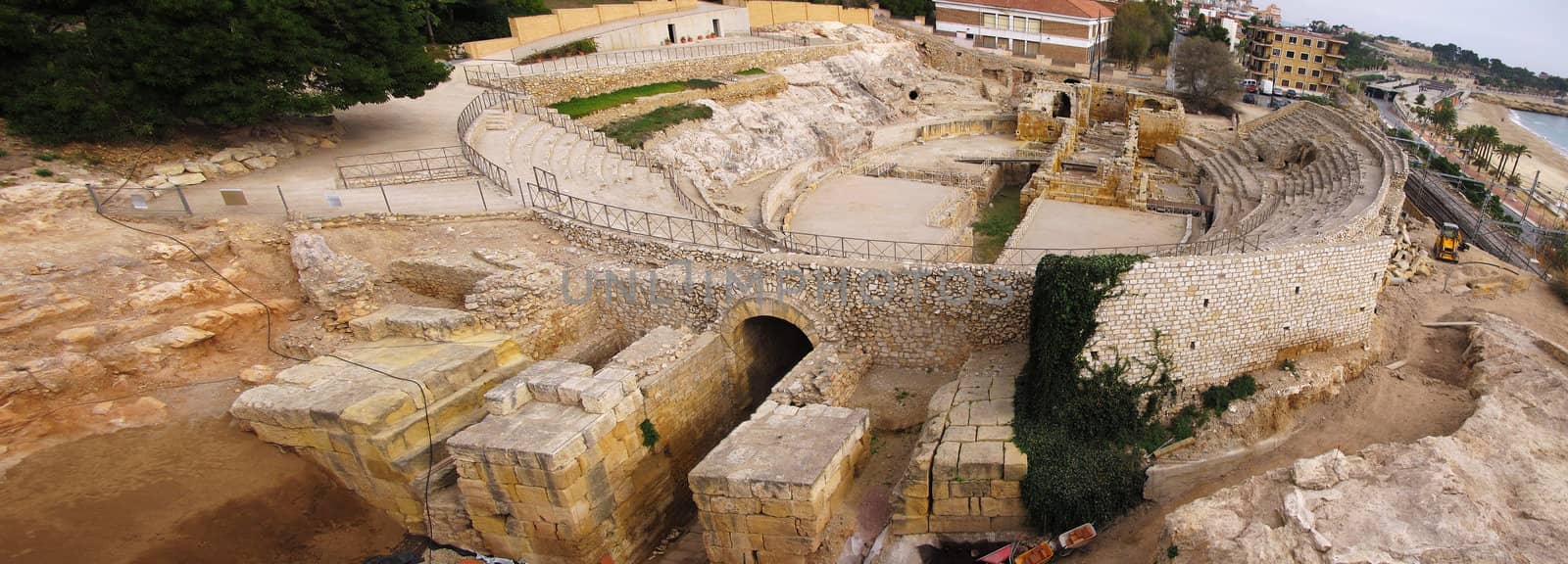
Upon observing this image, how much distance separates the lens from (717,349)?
13172 millimetres

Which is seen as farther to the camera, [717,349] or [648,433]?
[717,349]

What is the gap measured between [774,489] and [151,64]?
1521cm

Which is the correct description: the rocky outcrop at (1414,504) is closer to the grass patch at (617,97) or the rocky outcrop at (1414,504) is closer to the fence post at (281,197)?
the fence post at (281,197)

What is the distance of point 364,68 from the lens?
17.7 m

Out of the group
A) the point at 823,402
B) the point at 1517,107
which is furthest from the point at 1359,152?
the point at 1517,107

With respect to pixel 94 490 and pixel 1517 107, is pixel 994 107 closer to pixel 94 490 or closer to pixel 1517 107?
pixel 94 490

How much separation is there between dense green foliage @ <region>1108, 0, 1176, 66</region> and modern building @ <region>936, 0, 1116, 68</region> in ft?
3.21

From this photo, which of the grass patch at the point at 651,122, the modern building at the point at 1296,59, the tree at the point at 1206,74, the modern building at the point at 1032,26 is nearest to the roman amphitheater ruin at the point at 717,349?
the grass patch at the point at 651,122

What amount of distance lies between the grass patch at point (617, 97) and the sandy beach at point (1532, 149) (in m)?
38.2

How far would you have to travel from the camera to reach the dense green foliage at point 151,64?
554 inches

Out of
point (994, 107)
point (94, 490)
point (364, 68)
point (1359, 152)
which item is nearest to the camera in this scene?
point (94, 490)

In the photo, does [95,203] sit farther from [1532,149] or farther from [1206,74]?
[1532,149]

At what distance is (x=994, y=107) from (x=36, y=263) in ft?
116

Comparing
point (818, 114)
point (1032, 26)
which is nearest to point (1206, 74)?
point (1032, 26)
